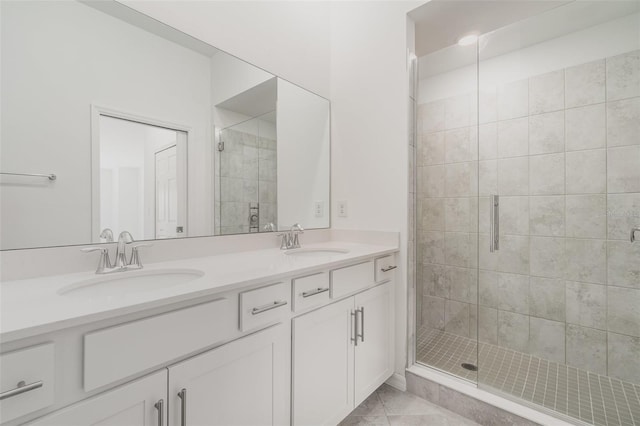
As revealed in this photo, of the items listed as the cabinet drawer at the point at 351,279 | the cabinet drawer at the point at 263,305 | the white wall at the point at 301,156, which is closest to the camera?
the cabinet drawer at the point at 263,305

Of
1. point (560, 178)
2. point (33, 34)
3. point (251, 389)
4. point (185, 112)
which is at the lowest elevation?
point (251, 389)

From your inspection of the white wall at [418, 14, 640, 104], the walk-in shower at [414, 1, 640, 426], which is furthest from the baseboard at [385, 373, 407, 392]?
the white wall at [418, 14, 640, 104]

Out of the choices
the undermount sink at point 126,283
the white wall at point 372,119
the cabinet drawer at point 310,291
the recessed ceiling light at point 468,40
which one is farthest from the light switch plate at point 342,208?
the recessed ceiling light at point 468,40

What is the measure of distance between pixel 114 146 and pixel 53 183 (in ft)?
0.79

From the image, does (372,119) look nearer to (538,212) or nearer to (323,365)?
(538,212)

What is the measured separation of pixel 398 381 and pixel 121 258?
1.60 m

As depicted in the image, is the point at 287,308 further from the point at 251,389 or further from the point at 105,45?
the point at 105,45

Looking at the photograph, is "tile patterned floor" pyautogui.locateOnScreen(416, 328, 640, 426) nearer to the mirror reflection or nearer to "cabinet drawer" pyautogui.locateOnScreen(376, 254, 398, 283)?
"cabinet drawer" pyautogui.locateOnScreen(376, 254, 398, 283)

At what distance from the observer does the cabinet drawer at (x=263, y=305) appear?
Result: 0.90 metres

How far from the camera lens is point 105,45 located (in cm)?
110

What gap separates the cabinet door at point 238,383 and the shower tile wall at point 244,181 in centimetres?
69

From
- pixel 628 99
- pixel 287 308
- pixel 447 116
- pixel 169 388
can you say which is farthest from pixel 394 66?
pixel 169 388

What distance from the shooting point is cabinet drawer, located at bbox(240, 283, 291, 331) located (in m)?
0.90

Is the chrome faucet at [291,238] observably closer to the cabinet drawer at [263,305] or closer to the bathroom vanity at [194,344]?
the bathroom vanity at [194,344]
